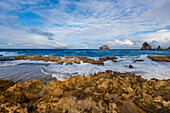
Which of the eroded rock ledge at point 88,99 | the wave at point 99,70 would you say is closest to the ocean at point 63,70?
the wave at point 99,70

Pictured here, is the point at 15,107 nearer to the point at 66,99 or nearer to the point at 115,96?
the point at 66,99

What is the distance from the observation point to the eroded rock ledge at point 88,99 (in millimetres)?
2463

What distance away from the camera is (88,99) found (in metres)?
2.74

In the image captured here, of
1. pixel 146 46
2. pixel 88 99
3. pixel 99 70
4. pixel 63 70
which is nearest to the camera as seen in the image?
pixel 88 99

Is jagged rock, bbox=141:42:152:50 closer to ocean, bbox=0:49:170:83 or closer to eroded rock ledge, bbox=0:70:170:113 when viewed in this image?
ocean, bbox=0:49:170:83

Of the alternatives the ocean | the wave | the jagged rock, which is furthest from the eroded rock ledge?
the jagged rock

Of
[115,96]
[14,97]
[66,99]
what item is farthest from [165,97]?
[14,97]

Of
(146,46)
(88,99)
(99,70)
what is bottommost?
(99,70)

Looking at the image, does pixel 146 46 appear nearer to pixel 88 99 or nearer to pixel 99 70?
pixel 99 70

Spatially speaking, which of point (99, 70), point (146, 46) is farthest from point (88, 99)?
point (146, 46)

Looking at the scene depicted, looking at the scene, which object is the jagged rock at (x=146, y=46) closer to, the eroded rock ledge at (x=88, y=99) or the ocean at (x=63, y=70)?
the ocean at (x=63, y=70)

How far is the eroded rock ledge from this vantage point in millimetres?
2463

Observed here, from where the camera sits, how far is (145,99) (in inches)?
122

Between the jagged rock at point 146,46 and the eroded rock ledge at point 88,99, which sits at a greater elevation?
the jagged rock at point 146,46
